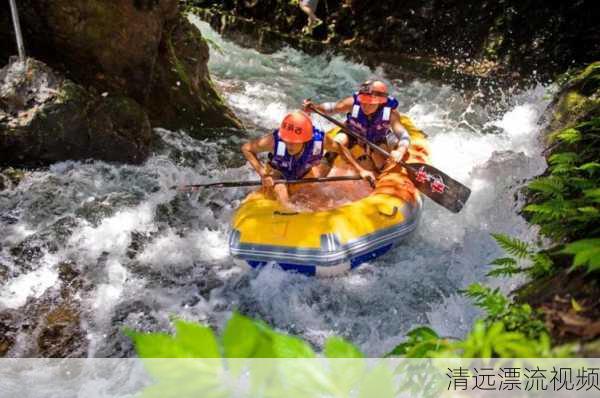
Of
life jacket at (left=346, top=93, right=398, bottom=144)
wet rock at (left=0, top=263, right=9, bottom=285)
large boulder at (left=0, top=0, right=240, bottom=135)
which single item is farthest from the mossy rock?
wet rock at (left=0, top=263, right=9, bottom=285)

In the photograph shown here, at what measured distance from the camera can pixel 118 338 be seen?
435 centimetres

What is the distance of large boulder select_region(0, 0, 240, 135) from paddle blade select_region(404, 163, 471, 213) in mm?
3496

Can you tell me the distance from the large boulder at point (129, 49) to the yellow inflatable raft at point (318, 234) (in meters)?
2.66

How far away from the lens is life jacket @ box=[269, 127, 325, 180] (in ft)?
18.4

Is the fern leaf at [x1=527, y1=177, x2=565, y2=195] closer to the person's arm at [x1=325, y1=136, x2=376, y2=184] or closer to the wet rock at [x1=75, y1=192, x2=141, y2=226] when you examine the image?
the person's arm at [x1=325, y1=136, x2=376, y2=184]

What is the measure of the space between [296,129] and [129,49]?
276 cm

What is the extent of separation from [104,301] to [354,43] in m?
9.04

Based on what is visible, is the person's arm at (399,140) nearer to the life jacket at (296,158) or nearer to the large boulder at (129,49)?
the life jacket at (296,158)

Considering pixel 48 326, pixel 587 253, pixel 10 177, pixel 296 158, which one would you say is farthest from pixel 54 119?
pixel 587 253

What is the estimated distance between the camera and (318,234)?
4.84 m

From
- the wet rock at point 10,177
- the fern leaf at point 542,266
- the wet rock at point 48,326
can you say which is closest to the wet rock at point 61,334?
the wet rock at point 48,326

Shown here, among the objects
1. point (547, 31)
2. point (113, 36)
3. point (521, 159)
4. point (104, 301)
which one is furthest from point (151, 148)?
point (547, 31)

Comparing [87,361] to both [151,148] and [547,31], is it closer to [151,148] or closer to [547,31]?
[151,148]

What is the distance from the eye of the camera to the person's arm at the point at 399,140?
19.8 feet
